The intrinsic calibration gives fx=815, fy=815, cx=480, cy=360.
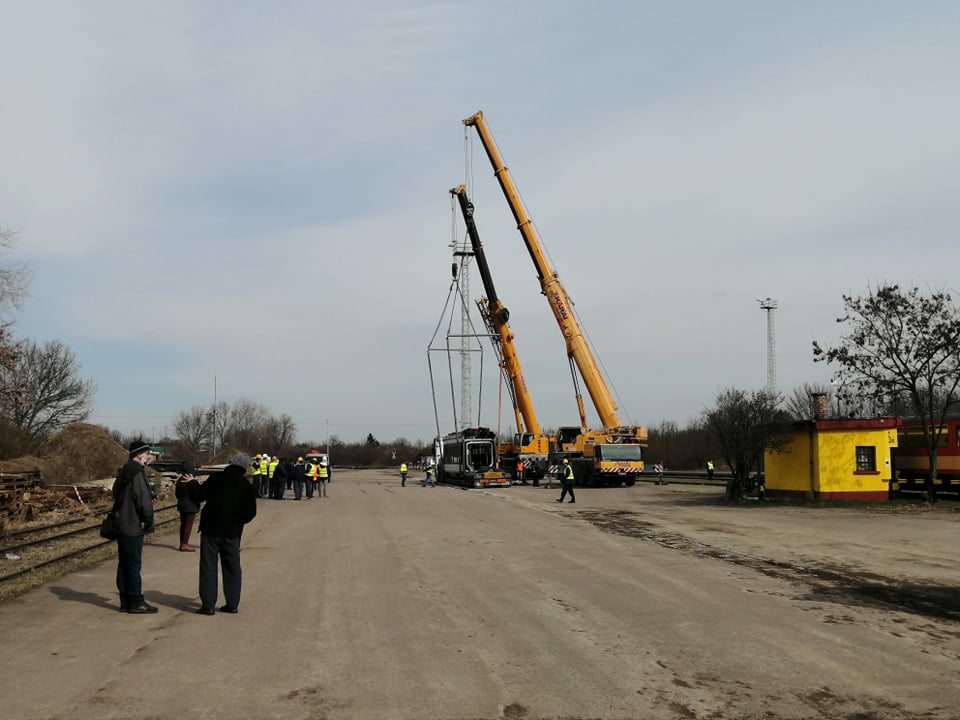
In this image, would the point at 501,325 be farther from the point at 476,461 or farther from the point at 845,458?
the point at 845,458

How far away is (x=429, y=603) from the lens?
9312 millimetres

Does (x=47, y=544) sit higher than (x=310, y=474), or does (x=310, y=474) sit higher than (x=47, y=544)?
(x=310, y=474)

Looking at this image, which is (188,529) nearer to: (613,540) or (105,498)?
(613,540)

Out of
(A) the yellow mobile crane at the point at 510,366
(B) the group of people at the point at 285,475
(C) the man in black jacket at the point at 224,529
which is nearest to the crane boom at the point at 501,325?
(A) the yellow mobile crane at the point at 510,366

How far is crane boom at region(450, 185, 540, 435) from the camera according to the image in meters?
43.2

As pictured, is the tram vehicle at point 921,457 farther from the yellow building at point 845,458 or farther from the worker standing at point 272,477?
the worker standing at point 272,477

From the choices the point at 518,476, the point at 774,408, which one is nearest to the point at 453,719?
the point at 774,408

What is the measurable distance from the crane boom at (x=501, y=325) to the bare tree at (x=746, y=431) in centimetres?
1600

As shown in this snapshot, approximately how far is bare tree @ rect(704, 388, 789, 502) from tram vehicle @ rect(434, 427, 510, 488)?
14157 mm

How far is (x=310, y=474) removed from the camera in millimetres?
30844

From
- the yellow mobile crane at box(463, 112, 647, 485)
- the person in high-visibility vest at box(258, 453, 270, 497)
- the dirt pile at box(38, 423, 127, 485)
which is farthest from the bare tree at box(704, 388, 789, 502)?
the dirt pile at box(38, 423, 127, 485)

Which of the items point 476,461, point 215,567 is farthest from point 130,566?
point 476,461

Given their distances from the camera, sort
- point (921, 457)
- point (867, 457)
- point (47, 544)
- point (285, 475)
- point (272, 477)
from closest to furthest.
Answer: point (47, 544)
point (867, 457)
point (921, 457)
point (285, 475)
point (272, 477)

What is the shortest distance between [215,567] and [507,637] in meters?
3.23
